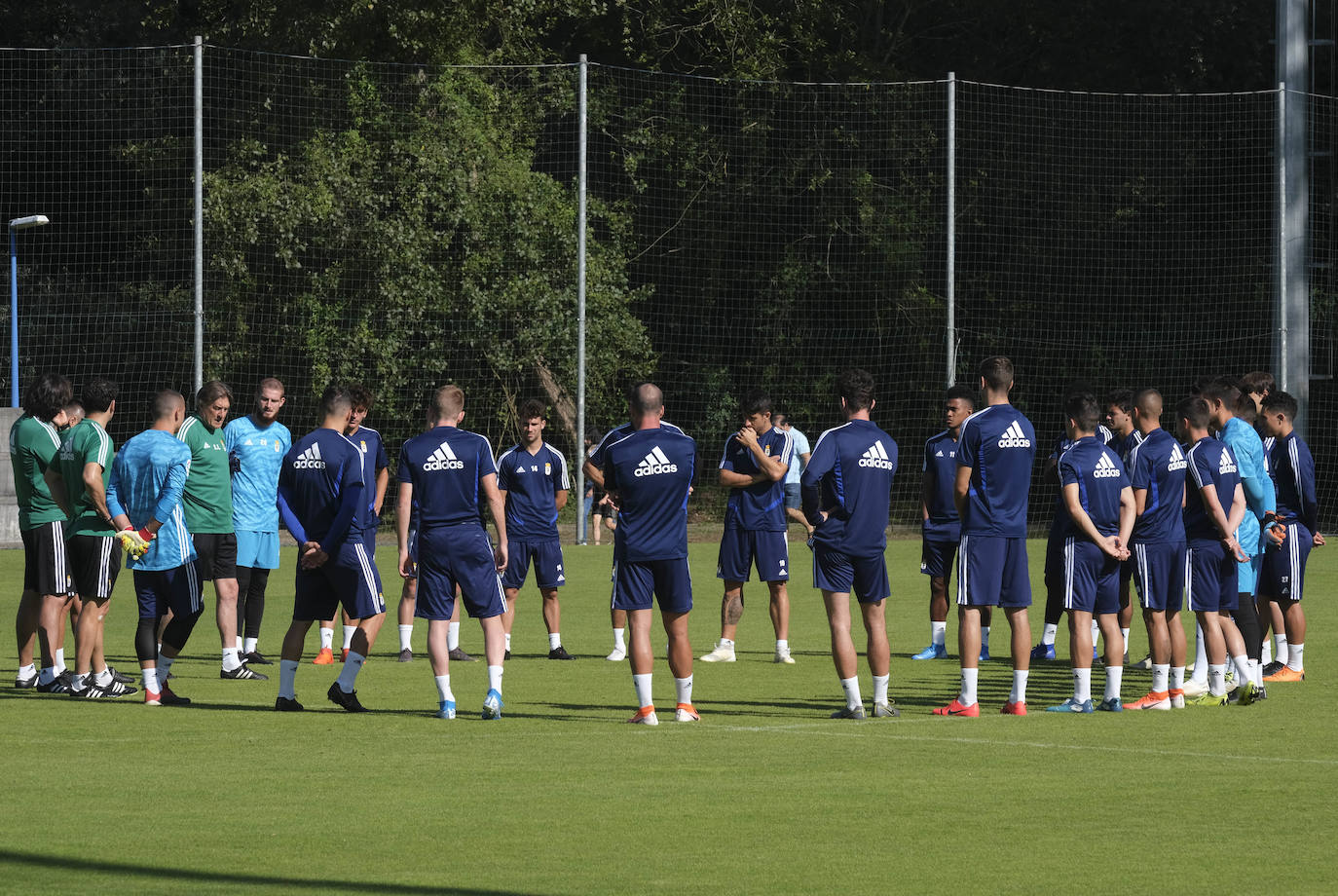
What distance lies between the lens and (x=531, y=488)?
14172 mm

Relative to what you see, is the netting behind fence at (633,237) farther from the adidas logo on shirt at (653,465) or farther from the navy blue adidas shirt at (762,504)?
the adidas logo on shirt at (653,465)

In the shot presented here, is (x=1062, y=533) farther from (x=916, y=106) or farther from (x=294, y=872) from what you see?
(x=916, y=106)

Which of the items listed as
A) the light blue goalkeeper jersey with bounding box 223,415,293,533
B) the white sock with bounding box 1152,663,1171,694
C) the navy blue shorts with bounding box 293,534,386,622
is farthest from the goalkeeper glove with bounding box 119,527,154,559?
the white sock with bounding box 1152,663,1171,694

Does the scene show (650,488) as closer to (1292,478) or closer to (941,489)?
(941,489)

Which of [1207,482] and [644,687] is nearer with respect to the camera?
[644,687]

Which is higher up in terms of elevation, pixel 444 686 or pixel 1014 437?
pixel 1014 437

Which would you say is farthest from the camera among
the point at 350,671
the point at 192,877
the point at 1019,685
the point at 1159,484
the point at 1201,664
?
the point at 1201,664

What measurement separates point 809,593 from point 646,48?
17821 mm

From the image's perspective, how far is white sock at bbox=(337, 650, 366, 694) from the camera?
1080 cm

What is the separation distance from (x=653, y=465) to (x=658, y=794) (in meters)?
2.57

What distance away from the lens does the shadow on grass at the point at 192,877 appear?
6181 mm

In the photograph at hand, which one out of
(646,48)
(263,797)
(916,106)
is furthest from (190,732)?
(646,48)

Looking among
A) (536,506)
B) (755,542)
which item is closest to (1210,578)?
(755,542)

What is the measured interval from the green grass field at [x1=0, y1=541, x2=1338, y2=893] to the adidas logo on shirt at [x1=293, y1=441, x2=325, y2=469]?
4.65ft
